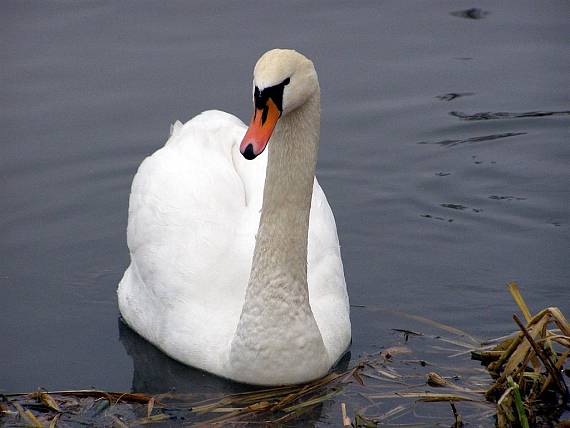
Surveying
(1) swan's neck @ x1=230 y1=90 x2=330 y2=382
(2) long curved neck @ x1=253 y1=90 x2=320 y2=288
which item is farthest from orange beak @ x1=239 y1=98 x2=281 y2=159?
(1) swan's neck @ x1=230 y1=90 x2=330 y2=382

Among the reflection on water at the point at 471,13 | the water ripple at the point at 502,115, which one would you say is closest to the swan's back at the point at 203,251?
the water ripple at the point at 502,115

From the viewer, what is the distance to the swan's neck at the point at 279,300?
7852 millimetres

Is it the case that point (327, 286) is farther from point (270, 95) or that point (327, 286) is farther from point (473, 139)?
point (473, 139)

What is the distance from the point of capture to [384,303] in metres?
9.29


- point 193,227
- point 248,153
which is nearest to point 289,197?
point 248,153

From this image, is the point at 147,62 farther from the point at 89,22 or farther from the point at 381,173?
the point at 381,173

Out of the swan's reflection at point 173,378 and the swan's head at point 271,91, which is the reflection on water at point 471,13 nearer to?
the swan's reflection at point 173,378

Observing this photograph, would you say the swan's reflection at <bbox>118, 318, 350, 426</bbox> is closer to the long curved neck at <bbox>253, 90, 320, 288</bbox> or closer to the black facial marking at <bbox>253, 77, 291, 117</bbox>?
the long curved neck at <bbox>253, 90, 320, 288</bbox>

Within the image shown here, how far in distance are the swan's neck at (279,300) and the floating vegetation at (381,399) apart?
0.21 meters

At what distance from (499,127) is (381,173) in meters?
1.50

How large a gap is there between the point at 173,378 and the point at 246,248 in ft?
3.37

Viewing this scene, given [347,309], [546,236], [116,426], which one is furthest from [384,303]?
[116,426]

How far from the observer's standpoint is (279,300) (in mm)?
7938

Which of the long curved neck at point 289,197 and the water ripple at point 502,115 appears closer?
the long curved neck at point 289,197
